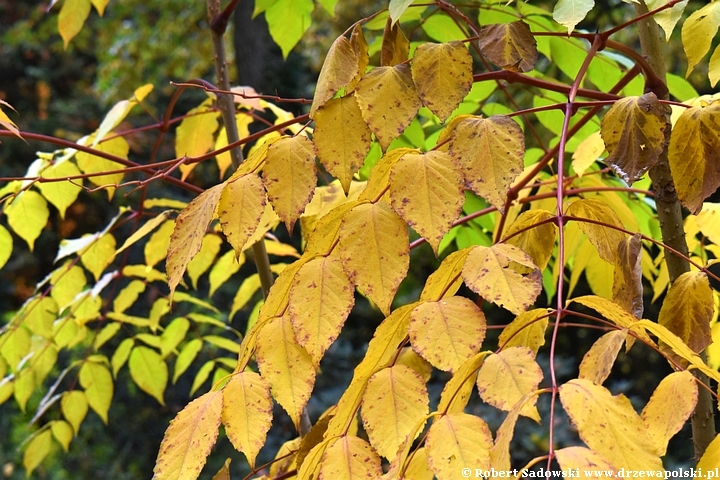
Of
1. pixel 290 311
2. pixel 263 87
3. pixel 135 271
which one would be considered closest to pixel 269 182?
pixel 290 311

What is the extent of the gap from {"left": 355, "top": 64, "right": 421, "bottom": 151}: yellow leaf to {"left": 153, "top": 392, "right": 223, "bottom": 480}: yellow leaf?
0.82 ft

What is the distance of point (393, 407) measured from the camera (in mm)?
532

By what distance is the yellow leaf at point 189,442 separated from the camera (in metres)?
0.53

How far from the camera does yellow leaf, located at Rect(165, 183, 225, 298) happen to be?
59cm

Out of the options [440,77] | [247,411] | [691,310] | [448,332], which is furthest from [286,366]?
[691,310]

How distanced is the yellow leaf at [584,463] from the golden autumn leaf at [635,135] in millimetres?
278

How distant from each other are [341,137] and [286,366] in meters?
0.19

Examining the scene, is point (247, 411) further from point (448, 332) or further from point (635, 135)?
point (635, 135)

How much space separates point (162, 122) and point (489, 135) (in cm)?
63

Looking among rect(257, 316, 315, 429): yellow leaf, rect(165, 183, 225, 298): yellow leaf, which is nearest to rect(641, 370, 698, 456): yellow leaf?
rect(257, 316, 315, 429): yellow leaf

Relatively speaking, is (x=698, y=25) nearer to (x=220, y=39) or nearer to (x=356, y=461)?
(x=356, y=461)

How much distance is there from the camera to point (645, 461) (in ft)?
1.37

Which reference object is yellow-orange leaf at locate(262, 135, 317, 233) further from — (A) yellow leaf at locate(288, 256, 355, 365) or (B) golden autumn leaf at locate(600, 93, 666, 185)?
(B) golden autumn leaf at locate(600, 93, 666, 185)

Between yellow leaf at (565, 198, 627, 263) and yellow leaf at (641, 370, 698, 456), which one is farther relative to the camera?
yellow leaf at (565, 198, 627, 263)
